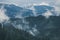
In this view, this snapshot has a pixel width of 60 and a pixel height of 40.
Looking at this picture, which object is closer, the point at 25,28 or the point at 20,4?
the point at 20,4

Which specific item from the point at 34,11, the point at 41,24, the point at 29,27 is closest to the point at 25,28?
the point at 29,27

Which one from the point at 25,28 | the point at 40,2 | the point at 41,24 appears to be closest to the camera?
the point at 40,2

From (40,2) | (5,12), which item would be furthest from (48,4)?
(5,12)

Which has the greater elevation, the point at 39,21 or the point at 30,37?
the point at 39,21

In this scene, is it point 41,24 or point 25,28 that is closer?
point 25,28

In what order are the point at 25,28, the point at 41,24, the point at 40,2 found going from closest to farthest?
the point at 40,2 → the point at 25,28 → the point at 41,24

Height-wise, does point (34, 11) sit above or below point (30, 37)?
above

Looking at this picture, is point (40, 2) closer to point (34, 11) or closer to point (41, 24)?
point (34, 11)

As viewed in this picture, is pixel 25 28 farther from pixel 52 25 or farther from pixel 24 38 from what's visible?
pixel 52 25
